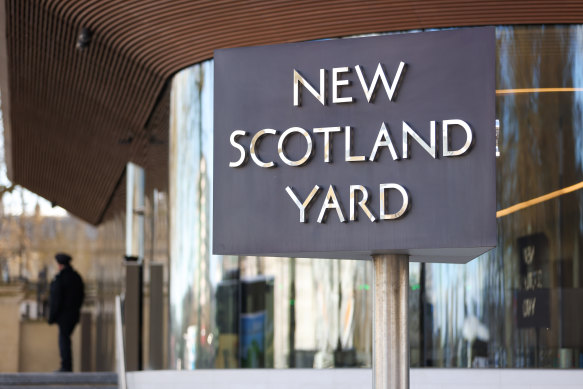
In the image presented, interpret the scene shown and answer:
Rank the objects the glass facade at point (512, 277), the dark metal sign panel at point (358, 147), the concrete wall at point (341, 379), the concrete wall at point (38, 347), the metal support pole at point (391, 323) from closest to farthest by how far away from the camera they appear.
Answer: the dark metal sign panel at point (358, 147) < the metal support pole at point (391, 323) < the concrete wall at point (341, 379) < the glass facade at point (512, 277) < the concrete wall at point (38, 347)

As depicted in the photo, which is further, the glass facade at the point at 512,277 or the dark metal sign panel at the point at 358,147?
the glass facade at the point at 512,277

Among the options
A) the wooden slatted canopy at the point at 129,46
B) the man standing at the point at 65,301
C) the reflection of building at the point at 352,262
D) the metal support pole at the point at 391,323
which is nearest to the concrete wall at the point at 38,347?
the wooden slatted canopy at the point at 129,46

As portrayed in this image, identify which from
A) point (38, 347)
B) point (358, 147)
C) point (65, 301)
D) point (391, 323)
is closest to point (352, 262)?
point (65, 301)

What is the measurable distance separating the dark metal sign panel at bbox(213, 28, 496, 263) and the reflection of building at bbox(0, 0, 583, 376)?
6178 mm

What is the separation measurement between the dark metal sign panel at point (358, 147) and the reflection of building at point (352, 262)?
6.18 metres

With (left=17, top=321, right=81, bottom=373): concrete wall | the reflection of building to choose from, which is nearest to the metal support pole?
the reflection of building

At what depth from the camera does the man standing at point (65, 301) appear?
46.1ft

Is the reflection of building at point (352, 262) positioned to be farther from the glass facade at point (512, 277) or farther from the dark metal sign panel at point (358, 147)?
the dark metal sign panel at point (358, 147)

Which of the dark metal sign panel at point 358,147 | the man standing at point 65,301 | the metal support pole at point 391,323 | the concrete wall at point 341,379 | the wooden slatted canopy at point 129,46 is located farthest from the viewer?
the man standing at point 65,301

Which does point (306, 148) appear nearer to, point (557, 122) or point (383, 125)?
point (383, 125)

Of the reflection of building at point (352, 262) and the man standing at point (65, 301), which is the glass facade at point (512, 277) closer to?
the reflection of building at point (352, 262)

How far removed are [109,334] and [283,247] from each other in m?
19.6

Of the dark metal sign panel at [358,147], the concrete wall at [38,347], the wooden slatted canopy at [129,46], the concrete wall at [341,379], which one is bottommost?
the concrete wall at [38,347]

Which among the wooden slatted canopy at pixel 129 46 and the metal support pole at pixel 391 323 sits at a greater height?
the wooden slatted canopy at pixel 129 46
